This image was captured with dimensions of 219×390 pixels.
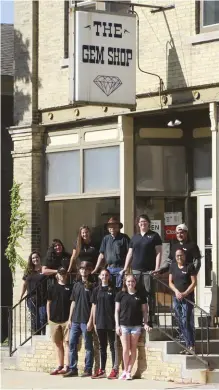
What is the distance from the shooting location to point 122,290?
17.7 meters

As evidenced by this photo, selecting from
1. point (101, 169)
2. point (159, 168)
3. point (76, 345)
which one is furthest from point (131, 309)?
point (101, 169)

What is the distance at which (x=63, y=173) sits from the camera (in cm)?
2175

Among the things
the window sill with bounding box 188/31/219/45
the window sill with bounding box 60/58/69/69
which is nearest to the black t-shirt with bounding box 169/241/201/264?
the window sill with bounding box 188/31/219/45

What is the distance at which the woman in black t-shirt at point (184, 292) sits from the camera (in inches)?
674

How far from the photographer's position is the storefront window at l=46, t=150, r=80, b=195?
21.5 meters

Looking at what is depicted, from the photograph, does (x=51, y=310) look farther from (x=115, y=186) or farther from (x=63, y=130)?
(x=63, y=130)

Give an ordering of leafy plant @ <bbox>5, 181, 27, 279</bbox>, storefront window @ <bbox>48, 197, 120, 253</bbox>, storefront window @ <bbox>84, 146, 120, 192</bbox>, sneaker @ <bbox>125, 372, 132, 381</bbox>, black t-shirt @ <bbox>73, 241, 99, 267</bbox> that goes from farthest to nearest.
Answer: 1. leafy plant @ <bbox>5, 181, 27, 279</bbox>
2. storefront window @ <bbox>48, 197, 120, 253</bbox>
3. storefront window @ <bbox>84, 146, 120, 192</bbox>
4. black t-shirt @ <bbox>73, 241, 99, 267</bbox>
5. sneaker @ <bbox>125, 372, 132, 381</bbox>

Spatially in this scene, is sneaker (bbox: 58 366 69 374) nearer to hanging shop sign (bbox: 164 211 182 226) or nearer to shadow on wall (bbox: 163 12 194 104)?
hanging shop sign (bbox: 164 211 182 226)

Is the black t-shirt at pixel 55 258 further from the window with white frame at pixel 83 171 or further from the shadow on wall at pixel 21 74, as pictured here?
the shadow on wall at pixel 21 74

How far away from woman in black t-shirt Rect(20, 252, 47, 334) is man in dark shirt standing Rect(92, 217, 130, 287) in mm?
1801

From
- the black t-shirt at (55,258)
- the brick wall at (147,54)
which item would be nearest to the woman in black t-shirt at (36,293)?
the black t-shirt at (55,258)

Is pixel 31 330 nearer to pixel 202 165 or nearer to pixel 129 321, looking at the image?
pixel 129 321

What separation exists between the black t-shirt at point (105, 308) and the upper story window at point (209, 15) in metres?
4.87

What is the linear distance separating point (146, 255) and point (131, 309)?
1141mm
